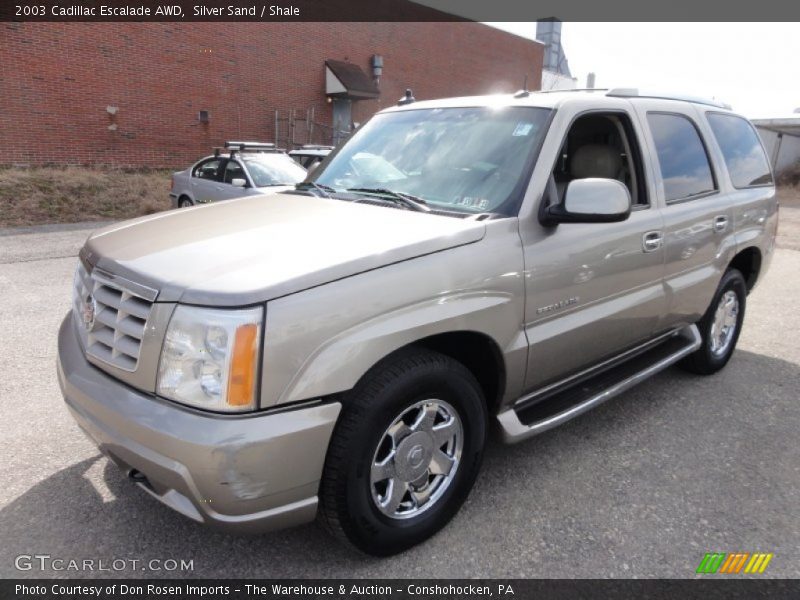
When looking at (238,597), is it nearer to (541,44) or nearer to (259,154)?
(259,154)

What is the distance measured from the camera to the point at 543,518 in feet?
8.98

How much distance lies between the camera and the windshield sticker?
2957 mm

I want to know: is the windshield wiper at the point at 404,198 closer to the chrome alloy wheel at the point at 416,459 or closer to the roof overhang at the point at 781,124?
the chrome alloy wheel at the point at 416,459

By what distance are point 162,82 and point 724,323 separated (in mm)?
16998

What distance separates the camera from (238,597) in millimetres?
2260

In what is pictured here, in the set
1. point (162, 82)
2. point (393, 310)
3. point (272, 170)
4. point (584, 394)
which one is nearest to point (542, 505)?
point (584, 394)

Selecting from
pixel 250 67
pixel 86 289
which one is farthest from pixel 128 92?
pixel 86 289

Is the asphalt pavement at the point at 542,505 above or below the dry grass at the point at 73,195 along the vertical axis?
below

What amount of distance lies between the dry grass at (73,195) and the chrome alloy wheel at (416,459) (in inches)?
488

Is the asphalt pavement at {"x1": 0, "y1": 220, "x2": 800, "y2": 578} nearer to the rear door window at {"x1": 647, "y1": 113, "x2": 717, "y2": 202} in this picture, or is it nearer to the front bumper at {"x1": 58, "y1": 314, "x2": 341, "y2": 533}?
the front bumper at {"x1": 58, "y1": 314, "x2": 341, "y2": 533}

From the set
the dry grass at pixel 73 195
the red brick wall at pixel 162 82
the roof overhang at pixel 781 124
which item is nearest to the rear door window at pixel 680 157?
the dry grass at pixel 73 195

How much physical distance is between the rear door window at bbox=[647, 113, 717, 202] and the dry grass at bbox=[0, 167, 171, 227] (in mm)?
12361

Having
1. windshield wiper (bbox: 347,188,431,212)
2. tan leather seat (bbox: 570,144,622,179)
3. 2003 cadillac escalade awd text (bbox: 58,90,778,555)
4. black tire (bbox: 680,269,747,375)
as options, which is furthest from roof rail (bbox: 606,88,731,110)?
A: windshield wiper (bbox: 347,188,431,212)

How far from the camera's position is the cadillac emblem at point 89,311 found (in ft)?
7.73
